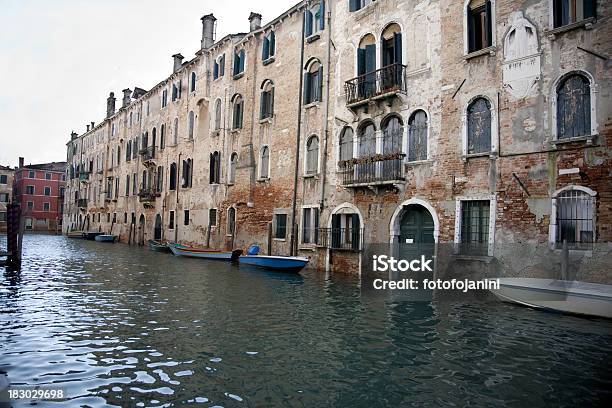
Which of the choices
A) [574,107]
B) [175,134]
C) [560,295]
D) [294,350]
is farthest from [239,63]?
[294,350]

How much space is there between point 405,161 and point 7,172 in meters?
54.2

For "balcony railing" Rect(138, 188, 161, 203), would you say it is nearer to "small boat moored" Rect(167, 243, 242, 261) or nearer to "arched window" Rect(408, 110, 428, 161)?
"small boat moored" Rect(167, 243, 242, 261)

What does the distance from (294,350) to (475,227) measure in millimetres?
7138

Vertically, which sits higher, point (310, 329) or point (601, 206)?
point (601, 206)

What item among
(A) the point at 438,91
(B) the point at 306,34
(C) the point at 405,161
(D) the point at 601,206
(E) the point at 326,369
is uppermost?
(B) the point at 306,34

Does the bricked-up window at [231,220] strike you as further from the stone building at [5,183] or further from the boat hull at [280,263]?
the stone building at [5,183]

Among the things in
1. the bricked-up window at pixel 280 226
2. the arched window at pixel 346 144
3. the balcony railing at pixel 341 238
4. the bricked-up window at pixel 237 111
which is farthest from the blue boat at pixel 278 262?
the bricked-up window at pixel 237 111

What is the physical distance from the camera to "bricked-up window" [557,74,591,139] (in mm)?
9359

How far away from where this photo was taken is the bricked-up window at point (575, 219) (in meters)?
9.13

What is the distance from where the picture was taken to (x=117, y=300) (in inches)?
356

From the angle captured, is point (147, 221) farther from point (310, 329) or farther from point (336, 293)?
point (310, 329)

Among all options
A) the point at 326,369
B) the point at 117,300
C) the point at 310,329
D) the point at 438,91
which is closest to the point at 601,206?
the point at 438,91

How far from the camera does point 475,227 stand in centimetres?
1116

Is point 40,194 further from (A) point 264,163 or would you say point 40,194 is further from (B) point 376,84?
(B) point 376,84
